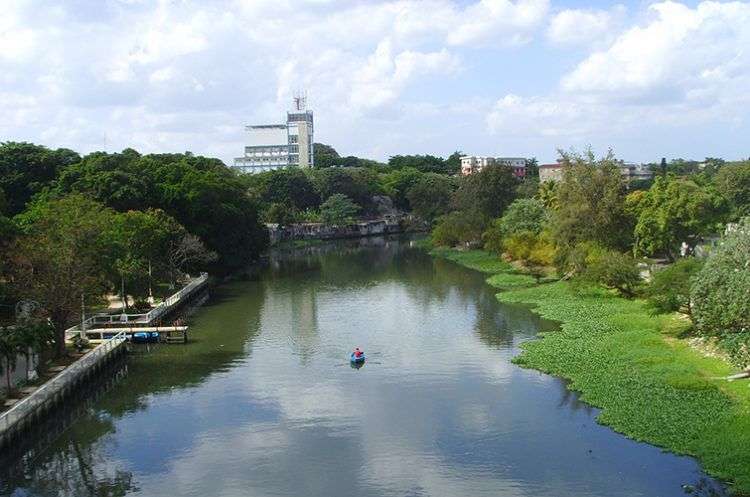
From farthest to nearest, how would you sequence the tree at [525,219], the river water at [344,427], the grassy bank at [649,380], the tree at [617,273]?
the tree at [525,219] → the tree at [617,273] → the grassy bank at [649,380] → the river water at [344,427]

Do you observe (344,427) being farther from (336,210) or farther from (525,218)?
(336,210)

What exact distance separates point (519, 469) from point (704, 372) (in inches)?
461

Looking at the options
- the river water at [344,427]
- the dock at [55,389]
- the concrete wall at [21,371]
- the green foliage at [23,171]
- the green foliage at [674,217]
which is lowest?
the river water at [344,427]

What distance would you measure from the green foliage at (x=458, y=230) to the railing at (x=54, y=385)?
53.4 m

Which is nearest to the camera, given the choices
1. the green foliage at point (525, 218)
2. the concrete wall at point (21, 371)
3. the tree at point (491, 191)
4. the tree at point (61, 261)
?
the concrete wall at point (21, 371)

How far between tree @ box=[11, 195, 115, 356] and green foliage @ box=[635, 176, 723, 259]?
117ft

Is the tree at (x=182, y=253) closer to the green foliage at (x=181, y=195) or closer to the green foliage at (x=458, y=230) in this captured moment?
the green foliage at (x=181, y=195)

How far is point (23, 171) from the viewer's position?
226 feet

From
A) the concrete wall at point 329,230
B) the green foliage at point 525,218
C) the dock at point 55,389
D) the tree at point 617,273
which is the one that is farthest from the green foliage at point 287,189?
the dock at point 55,389

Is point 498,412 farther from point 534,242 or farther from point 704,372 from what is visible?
point 534,242

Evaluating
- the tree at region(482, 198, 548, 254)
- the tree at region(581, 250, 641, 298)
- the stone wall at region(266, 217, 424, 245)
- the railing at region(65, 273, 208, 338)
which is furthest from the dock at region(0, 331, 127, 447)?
the stone wall at region(266, 217, 424, 245)

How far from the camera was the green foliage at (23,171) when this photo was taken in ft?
222

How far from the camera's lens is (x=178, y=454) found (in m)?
26.7

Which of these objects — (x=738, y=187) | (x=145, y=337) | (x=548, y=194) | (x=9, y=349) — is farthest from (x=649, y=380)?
(x=738, y=187)
